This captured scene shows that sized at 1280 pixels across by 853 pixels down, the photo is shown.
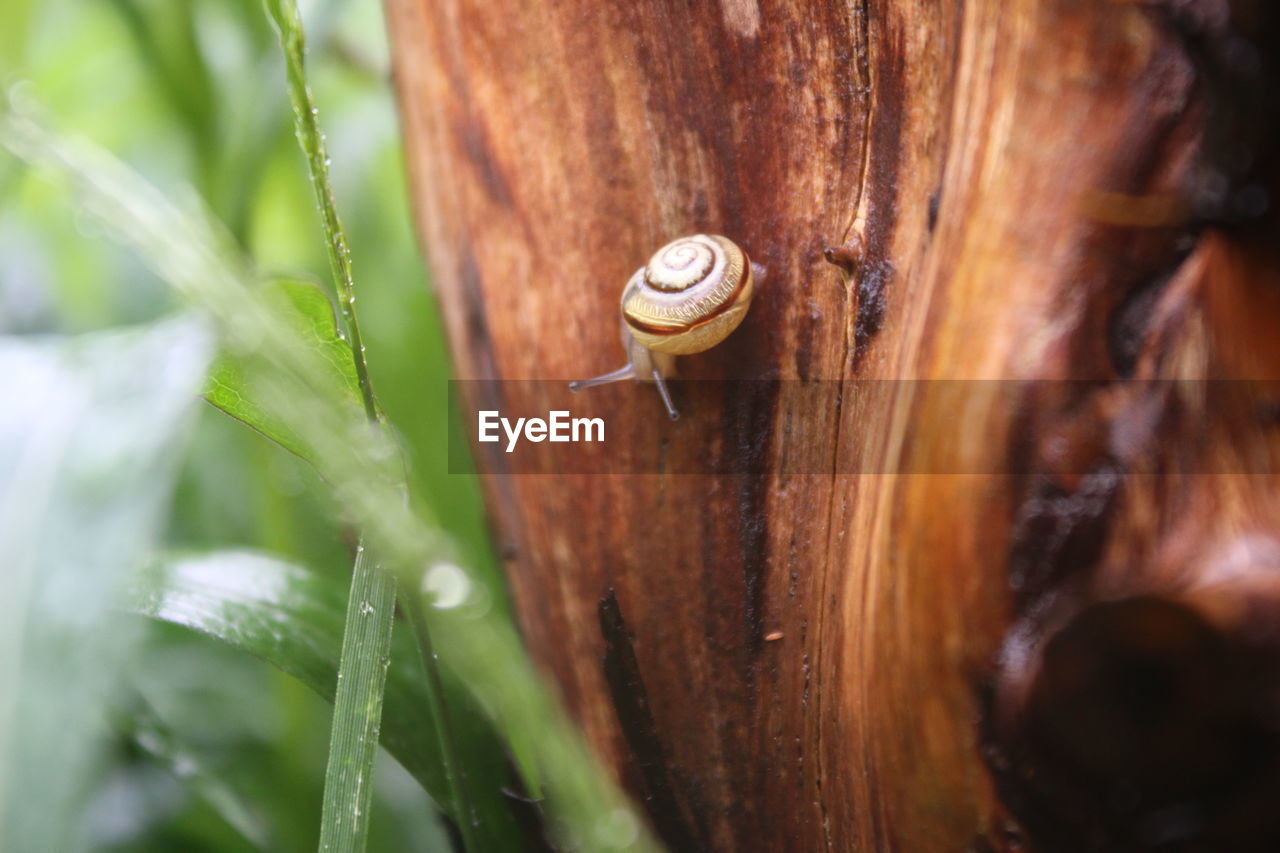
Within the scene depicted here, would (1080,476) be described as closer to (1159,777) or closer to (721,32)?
(1159,777)

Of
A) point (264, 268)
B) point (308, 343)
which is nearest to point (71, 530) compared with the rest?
point (308, 343)

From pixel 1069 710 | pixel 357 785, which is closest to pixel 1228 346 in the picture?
pixel 1069 710

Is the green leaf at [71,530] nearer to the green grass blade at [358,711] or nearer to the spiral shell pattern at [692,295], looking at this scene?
the green grass blade at [358,711]

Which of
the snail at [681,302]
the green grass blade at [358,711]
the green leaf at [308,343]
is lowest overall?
the green grass blade at [358,711]

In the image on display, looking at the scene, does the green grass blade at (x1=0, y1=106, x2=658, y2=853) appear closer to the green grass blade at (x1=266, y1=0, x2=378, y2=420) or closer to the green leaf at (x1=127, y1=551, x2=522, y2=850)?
the green grass blade at (x1=266, y1=0, x2=378, y2=420)

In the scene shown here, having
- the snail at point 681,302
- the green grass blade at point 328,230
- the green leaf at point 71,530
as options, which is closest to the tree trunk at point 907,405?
the snail at point 681,302

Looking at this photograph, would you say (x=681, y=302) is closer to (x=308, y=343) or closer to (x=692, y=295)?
(x=692, y=295)
